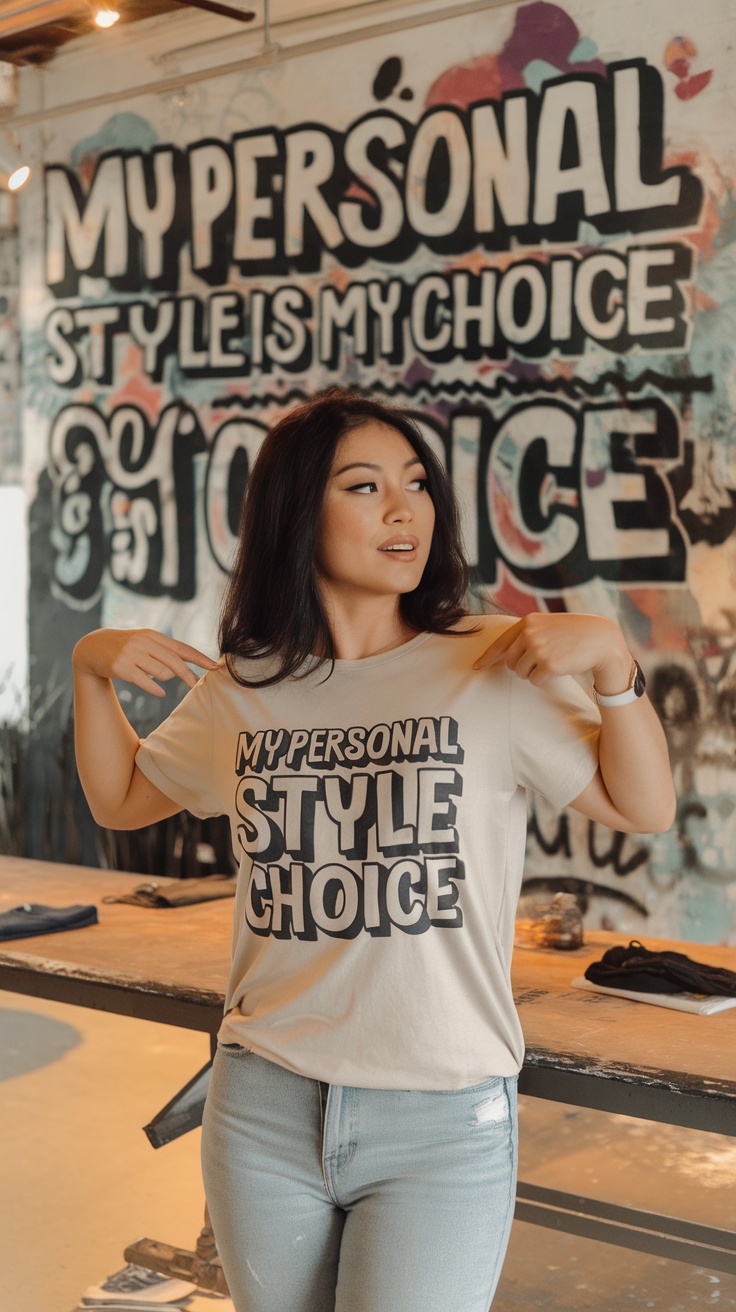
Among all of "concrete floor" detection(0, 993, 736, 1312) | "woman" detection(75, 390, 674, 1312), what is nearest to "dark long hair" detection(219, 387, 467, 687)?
"woman" detection(75, 390, 674, 1312)

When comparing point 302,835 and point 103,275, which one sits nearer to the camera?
point 302,835

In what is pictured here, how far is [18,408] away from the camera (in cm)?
654

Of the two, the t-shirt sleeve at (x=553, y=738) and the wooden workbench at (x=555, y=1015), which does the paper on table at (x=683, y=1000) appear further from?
the t-shirt sleeve at (x=553, y=738)

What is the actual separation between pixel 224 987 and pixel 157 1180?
5.53 feet

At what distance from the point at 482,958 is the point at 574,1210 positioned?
5.72ft

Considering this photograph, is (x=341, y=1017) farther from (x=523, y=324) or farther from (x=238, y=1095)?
(x=523, y=324)

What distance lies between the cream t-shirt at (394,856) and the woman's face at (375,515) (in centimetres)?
11

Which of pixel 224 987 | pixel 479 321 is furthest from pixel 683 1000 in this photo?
pixel 479 321

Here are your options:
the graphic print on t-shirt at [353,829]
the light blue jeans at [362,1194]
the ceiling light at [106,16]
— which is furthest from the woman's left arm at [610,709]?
the ceiling light at [106,16]

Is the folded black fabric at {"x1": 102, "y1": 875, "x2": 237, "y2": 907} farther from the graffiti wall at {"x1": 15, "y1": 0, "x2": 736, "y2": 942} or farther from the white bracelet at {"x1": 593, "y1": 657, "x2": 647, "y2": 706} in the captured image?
the white bracelet at {"x1": 593, "y1": 657, "x2": 647, "y2": 706}

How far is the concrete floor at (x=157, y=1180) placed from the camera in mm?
3314

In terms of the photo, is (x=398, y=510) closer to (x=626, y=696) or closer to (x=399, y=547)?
(x=399, y=547)

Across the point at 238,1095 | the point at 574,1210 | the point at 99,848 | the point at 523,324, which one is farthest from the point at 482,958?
the point at 99,848

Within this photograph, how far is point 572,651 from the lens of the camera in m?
1.73
